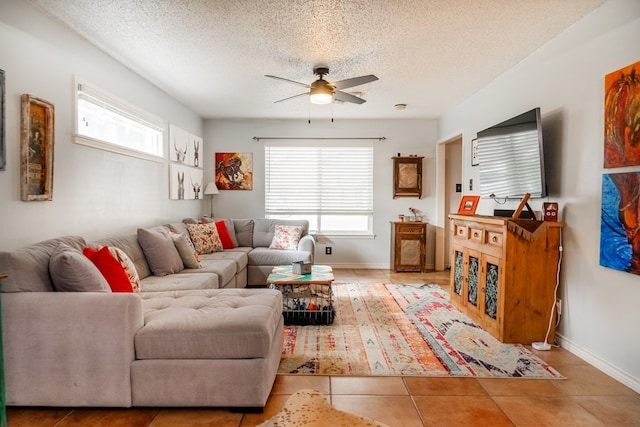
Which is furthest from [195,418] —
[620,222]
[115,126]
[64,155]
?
[115,126]

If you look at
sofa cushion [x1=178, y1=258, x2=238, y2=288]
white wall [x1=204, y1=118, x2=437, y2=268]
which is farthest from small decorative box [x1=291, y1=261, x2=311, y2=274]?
white wall [x1=204, y1=118, x2=437, y2=268]

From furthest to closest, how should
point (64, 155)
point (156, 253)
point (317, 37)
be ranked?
point (156, 253)
point (317, 37)
point (64, 155)

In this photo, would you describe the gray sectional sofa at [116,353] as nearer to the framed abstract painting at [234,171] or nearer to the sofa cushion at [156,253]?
the sofa cushion at [156,253]

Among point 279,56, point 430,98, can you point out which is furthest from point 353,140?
point 279,56

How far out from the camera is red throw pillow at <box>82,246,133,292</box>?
2.37 metres

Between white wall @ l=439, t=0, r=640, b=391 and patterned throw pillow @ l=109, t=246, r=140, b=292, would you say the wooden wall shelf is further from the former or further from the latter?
patterned throw pillow @ l=109, t=246, r=140, b=292

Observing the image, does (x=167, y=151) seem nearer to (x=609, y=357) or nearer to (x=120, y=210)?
(x=120, y=210)

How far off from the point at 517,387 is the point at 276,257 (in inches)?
126

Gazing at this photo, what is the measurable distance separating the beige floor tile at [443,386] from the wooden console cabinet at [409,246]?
11.8ft

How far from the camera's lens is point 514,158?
10.8 ft

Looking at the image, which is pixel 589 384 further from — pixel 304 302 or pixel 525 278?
pixel 304 302

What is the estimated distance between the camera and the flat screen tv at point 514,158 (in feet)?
9.82

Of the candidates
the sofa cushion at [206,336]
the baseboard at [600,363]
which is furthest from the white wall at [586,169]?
the sofa cushion at [206,336]

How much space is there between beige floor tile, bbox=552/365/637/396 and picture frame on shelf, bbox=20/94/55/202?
3736 millimetres
